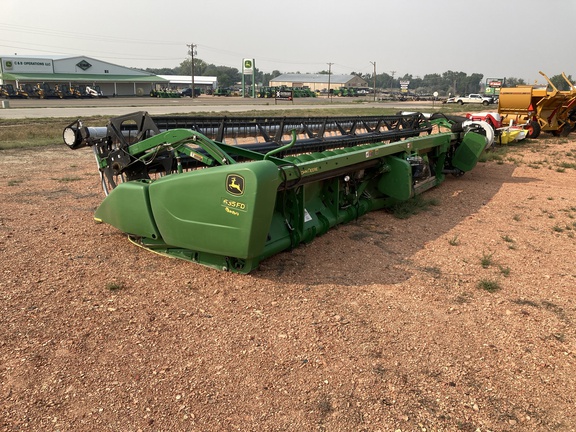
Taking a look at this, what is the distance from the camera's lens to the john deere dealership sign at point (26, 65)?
6083 centimetres

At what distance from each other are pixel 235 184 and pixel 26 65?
70.5 meters

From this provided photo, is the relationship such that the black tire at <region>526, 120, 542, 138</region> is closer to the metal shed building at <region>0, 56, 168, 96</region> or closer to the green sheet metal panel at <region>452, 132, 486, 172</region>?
the green sheet metal panel at <region>452, 132, 486, 172</region>

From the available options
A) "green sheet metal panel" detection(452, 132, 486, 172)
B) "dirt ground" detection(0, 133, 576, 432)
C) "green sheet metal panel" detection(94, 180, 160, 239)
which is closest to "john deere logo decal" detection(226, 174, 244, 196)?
"dirt ground" detection(0, 133, 576, 432)

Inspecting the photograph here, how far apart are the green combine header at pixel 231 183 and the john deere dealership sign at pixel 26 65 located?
67021mm

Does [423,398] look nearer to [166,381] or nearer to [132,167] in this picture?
[166,381]

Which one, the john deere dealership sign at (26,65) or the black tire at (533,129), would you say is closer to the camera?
the black tire at (533,129)

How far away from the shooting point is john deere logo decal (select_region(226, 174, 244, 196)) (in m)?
3.57

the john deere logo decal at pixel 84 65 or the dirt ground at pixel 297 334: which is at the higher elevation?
the john deere logo decal at pixel 84 65

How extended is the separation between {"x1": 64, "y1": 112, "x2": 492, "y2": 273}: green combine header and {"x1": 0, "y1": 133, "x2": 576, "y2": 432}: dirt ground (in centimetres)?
27

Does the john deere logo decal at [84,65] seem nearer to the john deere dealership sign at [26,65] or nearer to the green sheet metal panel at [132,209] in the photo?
the john deere dealership sign at [26,65]

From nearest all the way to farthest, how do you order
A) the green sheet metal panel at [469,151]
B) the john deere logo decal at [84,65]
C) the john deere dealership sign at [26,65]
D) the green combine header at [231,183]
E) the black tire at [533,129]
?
the green combine header at [231,183] < the green sheet metal panel at [469,151] < the black tire at [533,129] < the john deere dealership sign at [26,65] < the john deere logo decal at [84,65]

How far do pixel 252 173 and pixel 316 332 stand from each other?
125 cm

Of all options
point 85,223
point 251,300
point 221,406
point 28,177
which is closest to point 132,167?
point 85,223

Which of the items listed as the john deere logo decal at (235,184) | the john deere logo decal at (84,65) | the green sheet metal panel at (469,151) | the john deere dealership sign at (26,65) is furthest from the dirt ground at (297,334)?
the john deere logo decal at (84,65)
